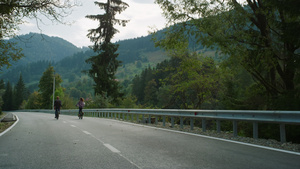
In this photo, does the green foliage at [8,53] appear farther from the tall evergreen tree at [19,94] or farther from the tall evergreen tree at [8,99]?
the tall evergreen tree at [8,99]

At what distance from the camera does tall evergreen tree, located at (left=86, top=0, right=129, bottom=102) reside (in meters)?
36.8

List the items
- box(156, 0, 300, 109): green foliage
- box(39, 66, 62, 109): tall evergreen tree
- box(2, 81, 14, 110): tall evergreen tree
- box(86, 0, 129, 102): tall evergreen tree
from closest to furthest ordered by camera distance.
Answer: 1. box(156, 0, 300, 109): green foliage
2. box(86, 0, 129, 102): tall evergreen tree
3. box(39, 66, 62, 109): tall evergreen tree
4. box(2, 81, 14, 110): tall evergreen tree

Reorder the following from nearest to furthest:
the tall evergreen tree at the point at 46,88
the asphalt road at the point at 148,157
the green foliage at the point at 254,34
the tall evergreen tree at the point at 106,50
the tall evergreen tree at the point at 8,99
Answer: the asphalt road at the point at 148,157
the green foliage at the point at 254,34
the tall evergreen tree at the point at 106,50
the tall evergreen tree at the point at 46,88
the tall evergreen tree at the point at 8,99

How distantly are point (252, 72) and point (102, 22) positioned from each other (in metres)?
26.8

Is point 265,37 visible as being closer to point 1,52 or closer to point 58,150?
point 58,150

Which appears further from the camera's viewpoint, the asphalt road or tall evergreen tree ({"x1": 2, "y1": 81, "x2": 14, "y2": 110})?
tall evergreen tree ({"x1": 2, "y1": 81, "x2": 14, "y2": 110})

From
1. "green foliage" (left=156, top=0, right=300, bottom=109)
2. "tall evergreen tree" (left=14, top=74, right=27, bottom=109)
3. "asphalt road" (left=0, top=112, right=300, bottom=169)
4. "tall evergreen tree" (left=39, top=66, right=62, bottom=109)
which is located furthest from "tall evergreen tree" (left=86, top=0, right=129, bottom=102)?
"tall evergreen tree" (left=14, top=74, right=27, bottom=109)

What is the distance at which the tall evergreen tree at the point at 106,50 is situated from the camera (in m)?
36.8

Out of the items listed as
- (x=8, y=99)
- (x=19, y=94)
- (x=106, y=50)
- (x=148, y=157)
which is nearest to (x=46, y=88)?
(x=19, y=94)

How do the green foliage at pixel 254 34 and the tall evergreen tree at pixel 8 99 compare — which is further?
the tall evergreen tree at pixel 8 99

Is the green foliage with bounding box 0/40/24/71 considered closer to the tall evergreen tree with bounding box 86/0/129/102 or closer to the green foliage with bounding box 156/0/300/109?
the green foliage with bounding box 156/0/300/109

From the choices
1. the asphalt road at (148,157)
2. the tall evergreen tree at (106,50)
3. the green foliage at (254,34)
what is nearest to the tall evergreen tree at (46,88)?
the tall evergreen tree at (106,50)

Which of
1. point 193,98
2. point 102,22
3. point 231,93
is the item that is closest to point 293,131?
point 193,98

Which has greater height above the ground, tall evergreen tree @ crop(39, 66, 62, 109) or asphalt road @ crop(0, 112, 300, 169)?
tall evergreen tree @ crop(39, 66, 62, 109)
